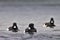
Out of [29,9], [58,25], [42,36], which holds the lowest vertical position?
[42,36]

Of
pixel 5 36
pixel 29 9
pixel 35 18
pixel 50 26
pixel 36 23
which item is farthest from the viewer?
pixel 29 9

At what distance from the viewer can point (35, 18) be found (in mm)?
2502

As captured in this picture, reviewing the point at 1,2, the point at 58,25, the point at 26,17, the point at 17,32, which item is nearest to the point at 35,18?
the point at 26,17

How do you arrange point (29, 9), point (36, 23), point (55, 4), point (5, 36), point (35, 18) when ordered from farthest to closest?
point (55, 4) < point (29, 9) < point (35, 18) < point (36, 23) < point (5, 36)

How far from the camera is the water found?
194cm

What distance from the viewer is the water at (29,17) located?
1.94m

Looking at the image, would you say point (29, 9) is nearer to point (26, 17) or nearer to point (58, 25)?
point (26, 17)

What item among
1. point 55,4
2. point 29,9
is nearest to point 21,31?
point 29,9

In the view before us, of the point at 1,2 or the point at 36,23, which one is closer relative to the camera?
the point at 36,23

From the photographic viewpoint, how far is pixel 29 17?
253 cm

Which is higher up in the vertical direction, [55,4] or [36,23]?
[55,4]

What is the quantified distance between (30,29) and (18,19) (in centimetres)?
55

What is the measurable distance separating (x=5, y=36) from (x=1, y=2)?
1364 millimetres

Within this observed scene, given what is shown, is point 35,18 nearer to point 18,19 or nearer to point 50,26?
point 18,19
